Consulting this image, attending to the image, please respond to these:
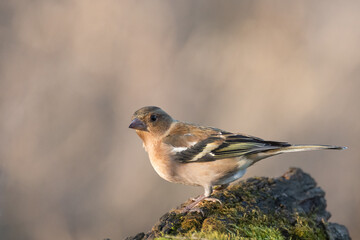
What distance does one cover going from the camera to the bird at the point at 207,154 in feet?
17.1

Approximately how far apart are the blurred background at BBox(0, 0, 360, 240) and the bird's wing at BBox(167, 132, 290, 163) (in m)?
4.31

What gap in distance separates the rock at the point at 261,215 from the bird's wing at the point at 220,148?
0.42 m

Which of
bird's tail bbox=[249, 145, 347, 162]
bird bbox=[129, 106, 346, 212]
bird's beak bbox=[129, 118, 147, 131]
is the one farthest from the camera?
bird's beak bbox=[129, 118, 147, 131]

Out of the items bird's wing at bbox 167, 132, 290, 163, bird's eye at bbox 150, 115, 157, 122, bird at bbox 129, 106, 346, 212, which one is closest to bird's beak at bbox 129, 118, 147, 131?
bird at bbox 129, 106, 346, 212

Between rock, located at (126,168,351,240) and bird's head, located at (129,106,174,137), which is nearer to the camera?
rock, located at (126,168,351,240)

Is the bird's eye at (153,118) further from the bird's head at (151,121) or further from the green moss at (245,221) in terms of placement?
the green moss at (245,221)

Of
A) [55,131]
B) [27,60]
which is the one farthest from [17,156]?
[27,60]

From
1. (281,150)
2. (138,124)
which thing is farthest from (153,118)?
(281,150)

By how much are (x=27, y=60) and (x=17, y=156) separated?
2265mm

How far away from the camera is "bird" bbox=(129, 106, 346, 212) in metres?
5.21

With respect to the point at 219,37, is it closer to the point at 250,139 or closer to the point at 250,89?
the point at 250,89

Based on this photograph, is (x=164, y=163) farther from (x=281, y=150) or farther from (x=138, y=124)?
(x=281, y=150)

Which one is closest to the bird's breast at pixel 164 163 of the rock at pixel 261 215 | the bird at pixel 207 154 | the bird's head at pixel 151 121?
the bird at pixel 207 154

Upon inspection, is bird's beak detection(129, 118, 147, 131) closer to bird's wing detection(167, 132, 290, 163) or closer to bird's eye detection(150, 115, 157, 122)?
bird's eye detection(150, 115, 157, 122)
